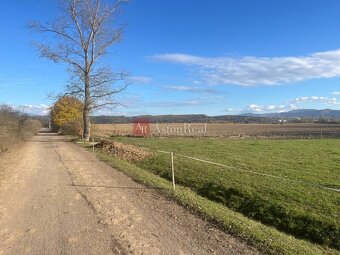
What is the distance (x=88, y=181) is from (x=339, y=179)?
9.59m

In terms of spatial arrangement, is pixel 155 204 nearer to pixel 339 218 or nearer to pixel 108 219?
pixel 108 219

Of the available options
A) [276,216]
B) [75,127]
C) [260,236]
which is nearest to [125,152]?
[276,216]

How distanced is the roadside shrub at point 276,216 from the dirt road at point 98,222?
2.40m

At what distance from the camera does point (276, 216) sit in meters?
10.6

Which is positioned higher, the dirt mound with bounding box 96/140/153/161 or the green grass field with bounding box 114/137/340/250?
the dirt mound with bounding box 96/140/153/161

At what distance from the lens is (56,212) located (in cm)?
Answer: 941

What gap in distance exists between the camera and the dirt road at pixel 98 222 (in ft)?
22.6

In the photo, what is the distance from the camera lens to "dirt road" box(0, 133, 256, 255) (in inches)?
271

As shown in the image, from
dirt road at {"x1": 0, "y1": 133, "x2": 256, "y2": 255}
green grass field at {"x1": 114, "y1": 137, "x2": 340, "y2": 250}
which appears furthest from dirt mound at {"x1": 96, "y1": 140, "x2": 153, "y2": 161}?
dirt road at {"x1": 0, "y1": 133, "x2": 256, "y2": 255}

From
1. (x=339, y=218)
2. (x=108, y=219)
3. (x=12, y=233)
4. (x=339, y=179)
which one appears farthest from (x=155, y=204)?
(x=339, y=179)

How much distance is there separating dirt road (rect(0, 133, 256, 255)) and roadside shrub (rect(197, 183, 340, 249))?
2404 mm
